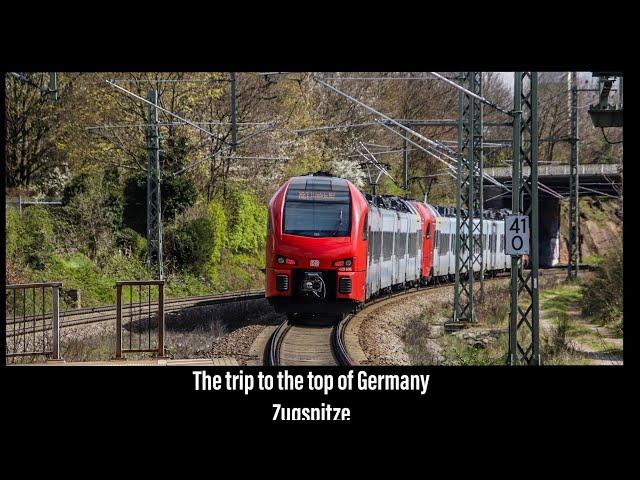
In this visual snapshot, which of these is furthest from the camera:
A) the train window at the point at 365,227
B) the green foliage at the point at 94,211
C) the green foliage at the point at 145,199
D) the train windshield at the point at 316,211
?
the green foliage at the point at 145,199

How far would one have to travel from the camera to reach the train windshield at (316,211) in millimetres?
18844

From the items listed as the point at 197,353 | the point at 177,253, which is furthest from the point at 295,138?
the point at 197,353

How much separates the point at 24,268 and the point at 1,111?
16.4 m

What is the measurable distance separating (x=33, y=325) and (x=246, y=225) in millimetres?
18540

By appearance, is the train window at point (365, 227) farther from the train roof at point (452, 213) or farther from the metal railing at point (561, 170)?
the metal railing at point (561, 170)

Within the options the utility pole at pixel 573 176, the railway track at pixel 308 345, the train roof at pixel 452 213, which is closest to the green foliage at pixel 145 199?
the train roof at pixel 452 213

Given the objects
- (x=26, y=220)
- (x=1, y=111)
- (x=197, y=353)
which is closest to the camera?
(x=1, y=111)

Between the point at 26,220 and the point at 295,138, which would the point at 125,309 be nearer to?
the point at 26,220

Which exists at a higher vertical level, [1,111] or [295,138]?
[295,138]

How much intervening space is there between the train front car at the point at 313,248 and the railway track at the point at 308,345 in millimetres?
534

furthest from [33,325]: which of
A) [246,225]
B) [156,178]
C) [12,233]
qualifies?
[246,225]

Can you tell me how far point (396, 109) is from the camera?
160ft

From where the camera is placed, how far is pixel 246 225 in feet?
119

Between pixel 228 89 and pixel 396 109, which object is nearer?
pixel 228 89
